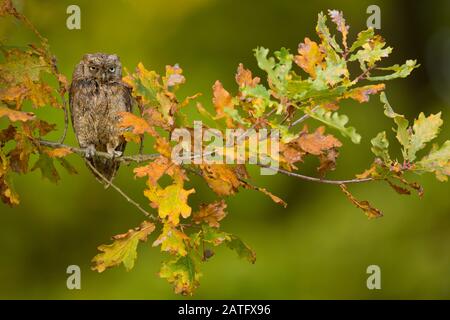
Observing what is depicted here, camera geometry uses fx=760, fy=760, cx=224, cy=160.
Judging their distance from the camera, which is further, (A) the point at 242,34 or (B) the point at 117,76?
(A) the point at 242,34

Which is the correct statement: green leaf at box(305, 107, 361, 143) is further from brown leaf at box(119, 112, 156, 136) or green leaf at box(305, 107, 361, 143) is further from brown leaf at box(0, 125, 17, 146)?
brown leaf at box(0, 125, 17, 146)

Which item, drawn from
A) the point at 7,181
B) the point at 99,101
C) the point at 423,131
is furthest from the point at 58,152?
the point at 423,131

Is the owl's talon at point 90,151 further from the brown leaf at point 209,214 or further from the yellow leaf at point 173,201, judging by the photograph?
the yellow leaf at point 173,201

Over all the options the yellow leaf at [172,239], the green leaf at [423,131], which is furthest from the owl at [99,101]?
the green leaf at [423,131]

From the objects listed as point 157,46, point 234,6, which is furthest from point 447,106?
point 157,46

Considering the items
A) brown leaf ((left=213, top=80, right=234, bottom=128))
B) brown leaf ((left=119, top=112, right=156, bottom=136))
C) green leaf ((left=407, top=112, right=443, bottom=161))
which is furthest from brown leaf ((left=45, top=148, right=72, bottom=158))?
green leaf ((left=407, top=112, right=443, bottom=161))

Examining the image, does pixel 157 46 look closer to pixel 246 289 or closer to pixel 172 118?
pixel 246 289
